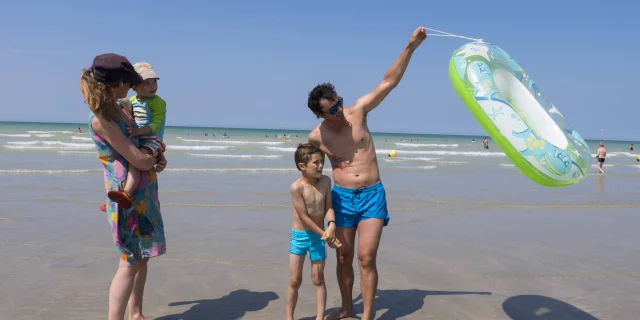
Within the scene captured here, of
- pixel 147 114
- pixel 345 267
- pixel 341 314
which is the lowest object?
pixel 341 314

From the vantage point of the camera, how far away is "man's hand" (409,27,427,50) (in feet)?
12.7

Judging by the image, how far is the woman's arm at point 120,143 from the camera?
2.99 meters

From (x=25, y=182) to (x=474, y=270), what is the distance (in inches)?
399

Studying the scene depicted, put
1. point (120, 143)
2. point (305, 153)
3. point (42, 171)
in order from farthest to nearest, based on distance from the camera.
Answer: point (42, 171) → point (305, 153) → point (120, 143)

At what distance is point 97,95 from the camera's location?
9.55 feet

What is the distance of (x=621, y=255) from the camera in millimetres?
6160

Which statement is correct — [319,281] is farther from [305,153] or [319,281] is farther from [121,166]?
[121,166]

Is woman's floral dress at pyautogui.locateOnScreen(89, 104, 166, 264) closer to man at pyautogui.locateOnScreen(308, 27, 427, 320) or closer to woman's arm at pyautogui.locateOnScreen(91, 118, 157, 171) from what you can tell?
woman's arm at pyautogui.locateOnScreen(91, 118, 157, 171)

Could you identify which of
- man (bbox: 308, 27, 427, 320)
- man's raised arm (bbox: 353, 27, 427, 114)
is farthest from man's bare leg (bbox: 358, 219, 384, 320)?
man's raised arm (bbox: 353, 27, 427, 114)

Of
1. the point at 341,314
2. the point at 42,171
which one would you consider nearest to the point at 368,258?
the point at 341,314

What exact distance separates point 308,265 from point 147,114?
2.78 meters

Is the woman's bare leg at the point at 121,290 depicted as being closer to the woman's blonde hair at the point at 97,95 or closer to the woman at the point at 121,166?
the woman at the point at 121,166

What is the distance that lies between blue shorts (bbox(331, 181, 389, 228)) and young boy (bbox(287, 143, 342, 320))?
0.64 ft

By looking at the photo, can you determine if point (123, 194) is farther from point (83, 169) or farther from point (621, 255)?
point (83, 169)
